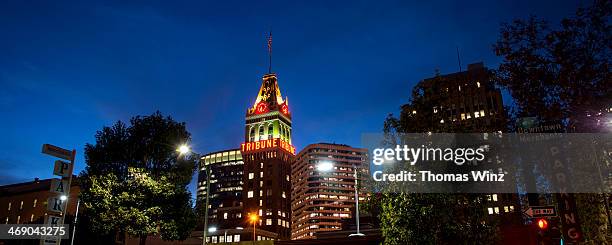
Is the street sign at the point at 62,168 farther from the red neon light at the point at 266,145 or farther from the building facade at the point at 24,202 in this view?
the red neon light at the point at 266,145

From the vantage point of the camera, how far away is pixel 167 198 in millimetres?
35312

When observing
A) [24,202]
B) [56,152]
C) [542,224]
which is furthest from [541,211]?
[24,202]

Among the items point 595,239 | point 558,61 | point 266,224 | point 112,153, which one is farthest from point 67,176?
point 266,224

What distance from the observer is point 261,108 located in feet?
616

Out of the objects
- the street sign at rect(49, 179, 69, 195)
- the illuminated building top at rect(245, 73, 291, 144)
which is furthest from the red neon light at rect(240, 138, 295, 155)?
the street sign at rect(49, 179, 69, 195)

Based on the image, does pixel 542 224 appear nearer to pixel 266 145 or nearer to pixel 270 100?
pixel 266 145

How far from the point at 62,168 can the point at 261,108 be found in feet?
573

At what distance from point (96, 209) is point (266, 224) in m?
123

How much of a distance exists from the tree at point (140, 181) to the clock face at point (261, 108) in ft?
479

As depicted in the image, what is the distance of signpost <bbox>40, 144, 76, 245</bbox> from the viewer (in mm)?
12938

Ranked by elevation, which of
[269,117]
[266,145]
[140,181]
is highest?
[269,117]

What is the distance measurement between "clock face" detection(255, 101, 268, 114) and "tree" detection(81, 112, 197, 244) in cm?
14585

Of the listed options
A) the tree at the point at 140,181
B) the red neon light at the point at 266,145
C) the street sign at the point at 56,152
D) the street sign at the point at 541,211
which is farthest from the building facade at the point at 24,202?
the street sign at the point at 541,211

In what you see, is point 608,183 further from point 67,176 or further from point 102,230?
point 102,230
